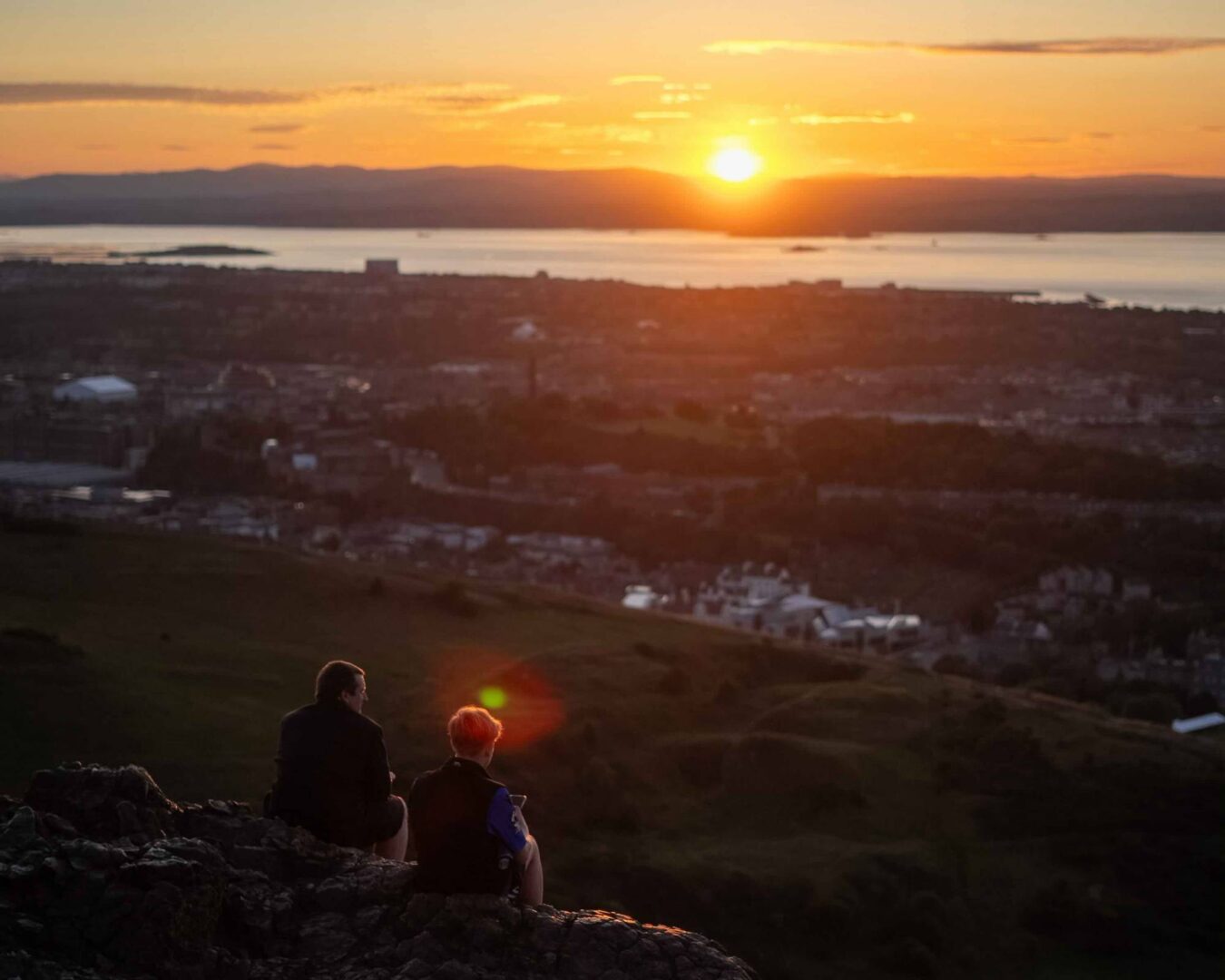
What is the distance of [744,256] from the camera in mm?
149625

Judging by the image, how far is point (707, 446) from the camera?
125 feet

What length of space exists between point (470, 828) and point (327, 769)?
76 cm

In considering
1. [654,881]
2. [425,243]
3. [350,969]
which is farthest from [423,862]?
[425,243]

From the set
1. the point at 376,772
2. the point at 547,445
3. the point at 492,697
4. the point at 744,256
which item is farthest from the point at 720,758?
the point at 744,256

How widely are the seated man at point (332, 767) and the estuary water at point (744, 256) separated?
4160 cm

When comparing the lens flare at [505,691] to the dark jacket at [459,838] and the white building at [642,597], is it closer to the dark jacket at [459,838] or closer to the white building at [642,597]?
the white building at [642,597]

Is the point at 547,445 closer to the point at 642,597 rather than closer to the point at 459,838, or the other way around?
the point at 642,597

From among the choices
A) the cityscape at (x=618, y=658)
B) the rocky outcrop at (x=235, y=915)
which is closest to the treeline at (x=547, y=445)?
the cityscape at (x=618, y=658)

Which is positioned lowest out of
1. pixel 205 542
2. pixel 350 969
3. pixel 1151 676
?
pixel 1151 676

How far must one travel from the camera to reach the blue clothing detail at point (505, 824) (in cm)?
450

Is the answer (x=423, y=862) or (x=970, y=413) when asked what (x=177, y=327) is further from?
(x=423, y=862)

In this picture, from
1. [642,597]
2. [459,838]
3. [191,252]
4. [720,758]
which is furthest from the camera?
[191,252]

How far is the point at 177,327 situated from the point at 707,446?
34783 mm

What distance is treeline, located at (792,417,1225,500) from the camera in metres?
30.6
